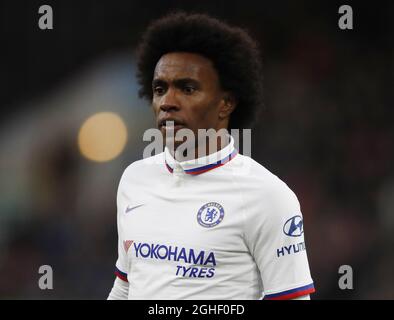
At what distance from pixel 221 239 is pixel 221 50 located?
0.97 m

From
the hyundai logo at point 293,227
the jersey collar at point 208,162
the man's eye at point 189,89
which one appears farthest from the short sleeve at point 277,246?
the man's eye at point 189,89

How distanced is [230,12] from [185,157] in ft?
15.5

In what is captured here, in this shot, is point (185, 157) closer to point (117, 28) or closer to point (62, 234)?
point (62, 234)

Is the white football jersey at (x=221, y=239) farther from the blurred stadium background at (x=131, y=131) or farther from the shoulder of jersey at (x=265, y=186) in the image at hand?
the blurred stadium background at (x=131, y=131)

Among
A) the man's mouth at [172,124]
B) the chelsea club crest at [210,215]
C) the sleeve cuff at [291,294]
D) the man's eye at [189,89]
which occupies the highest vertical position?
the man's eye at [189,89]

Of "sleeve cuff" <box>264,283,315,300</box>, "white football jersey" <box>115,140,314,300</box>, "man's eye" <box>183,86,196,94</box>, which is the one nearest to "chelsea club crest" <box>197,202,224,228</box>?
"white football jersey" <box>115,140,314,300</box>

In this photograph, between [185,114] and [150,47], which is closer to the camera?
[185,114]

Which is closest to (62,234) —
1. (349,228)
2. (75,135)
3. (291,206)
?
(75,135)

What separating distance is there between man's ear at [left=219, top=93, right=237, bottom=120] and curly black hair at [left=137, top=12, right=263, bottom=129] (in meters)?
0.03

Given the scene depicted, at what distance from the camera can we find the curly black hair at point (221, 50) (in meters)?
3.38

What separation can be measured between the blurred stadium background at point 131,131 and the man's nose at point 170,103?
408cm

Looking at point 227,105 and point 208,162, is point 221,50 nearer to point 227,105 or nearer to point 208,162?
point 227,105

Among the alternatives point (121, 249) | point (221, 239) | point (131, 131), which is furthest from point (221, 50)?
point (131, 131)

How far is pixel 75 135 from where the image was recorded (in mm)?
7754
